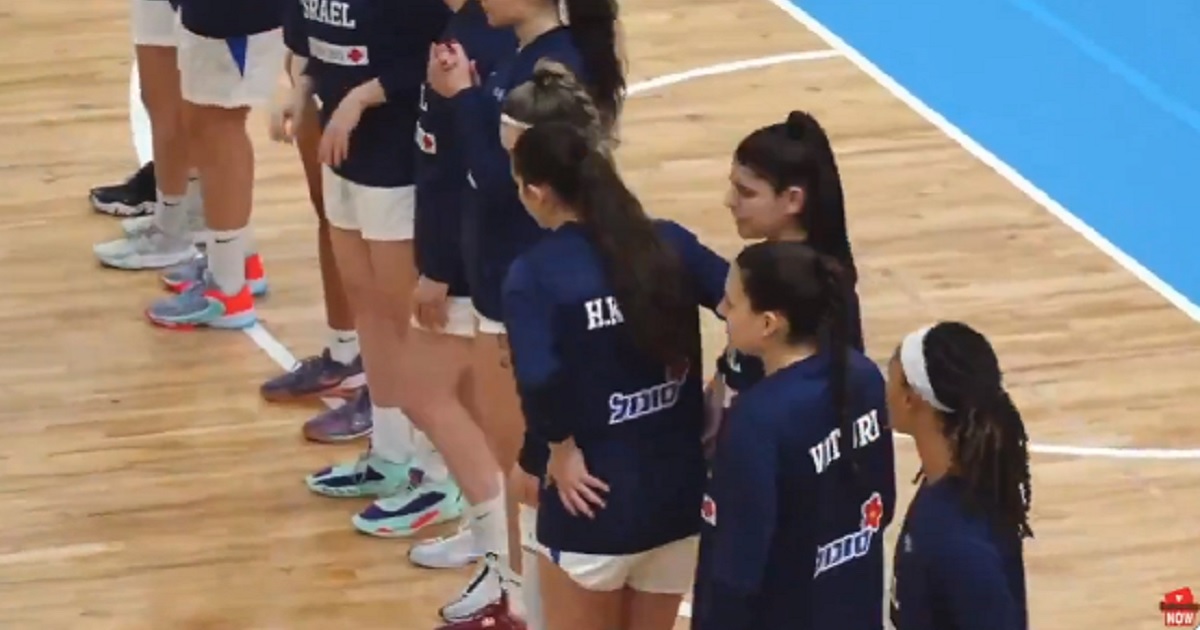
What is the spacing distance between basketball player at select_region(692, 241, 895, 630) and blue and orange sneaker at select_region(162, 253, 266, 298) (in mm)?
3651

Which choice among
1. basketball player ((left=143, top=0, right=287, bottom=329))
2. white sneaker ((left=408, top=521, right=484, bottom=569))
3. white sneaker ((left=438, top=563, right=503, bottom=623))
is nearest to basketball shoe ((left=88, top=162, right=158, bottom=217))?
basketball player ((left=143, top=0, right=287, bottom=329))

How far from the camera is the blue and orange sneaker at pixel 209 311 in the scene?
7.34 meters

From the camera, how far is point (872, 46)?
9.77 metres

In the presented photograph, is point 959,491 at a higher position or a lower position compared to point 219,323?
higher

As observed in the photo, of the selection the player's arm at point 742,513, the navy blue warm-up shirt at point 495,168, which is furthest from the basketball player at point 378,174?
the player's arm at point 742,513

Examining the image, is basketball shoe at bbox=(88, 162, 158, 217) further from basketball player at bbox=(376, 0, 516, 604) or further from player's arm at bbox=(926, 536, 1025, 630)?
player's arm at bbox=(926, 536, 1025, 630)

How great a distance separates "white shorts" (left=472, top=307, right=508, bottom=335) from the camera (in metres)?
5.19

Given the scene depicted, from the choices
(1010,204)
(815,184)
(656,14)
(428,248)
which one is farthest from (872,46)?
(815,184)

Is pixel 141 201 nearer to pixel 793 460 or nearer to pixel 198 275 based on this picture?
pixel 198 275

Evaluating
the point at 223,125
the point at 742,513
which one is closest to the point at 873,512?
the point at 742,513

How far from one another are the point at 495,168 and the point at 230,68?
→ 207 cm

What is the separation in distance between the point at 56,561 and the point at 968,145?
14.0ft

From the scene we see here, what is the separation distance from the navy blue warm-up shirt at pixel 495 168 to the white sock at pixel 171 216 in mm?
2638

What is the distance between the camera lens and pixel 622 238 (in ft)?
14.3
